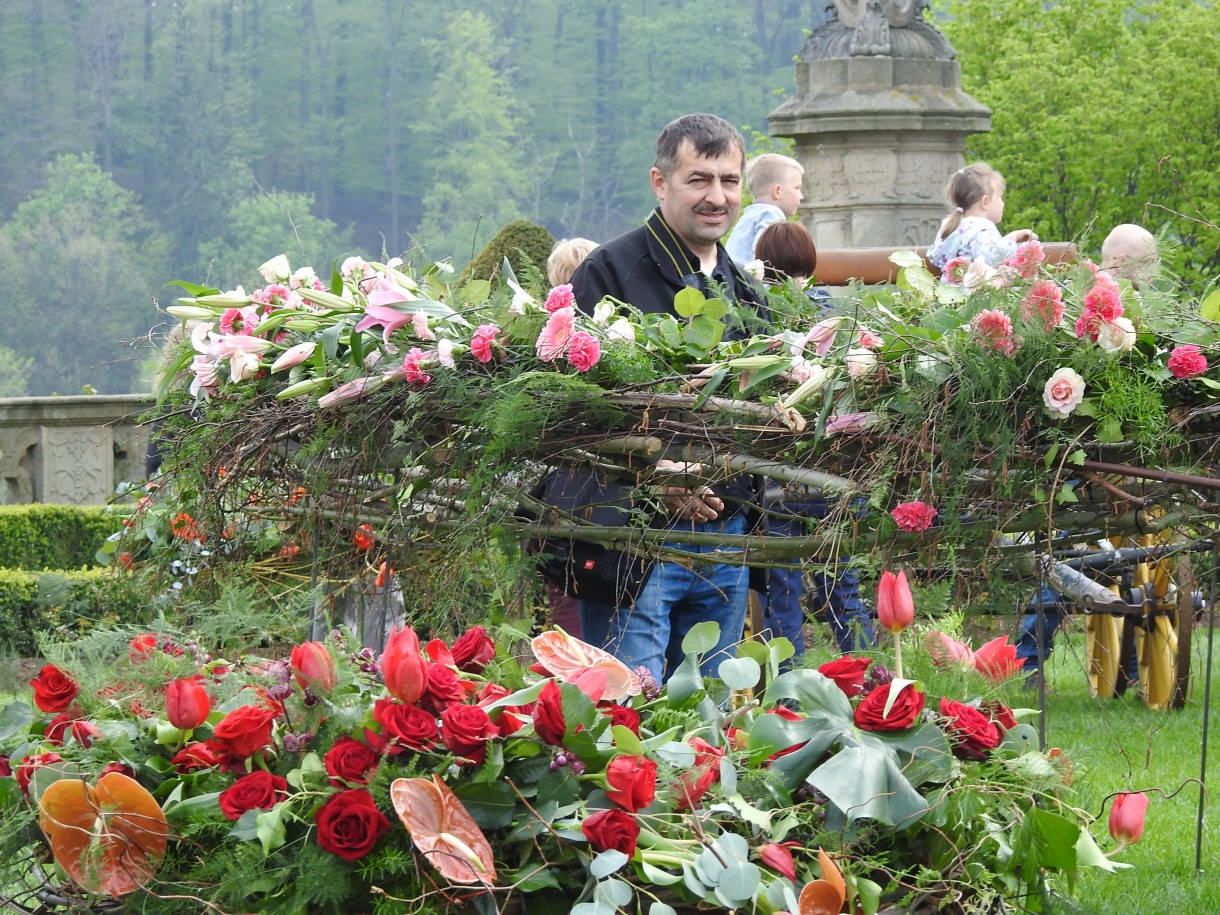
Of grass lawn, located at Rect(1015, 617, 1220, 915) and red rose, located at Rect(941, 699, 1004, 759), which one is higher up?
red rose, located at Rect(941, 699, 1004, 759)

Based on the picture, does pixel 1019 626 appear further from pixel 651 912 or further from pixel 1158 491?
pixel 651 912

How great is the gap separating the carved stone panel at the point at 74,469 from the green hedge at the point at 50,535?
3.10 feet

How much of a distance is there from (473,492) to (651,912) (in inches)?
61.6

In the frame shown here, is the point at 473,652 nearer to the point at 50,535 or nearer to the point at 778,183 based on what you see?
the point at 778,183

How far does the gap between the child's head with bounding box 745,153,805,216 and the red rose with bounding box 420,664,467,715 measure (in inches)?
203

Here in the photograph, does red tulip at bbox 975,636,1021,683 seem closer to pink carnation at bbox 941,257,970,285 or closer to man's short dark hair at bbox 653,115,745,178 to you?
pink carnation at bbox 941,257,970,285

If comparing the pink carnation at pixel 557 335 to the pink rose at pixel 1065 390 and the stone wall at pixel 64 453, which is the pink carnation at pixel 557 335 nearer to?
the pink rose at pixel 1065 390

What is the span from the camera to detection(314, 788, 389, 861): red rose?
1.88 meters

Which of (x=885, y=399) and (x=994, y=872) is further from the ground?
(x=885, y=399)

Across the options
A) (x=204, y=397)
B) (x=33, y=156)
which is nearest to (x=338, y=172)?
(x=33, y=156)

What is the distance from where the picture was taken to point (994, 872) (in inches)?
82.5

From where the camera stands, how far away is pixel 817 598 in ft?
15.0

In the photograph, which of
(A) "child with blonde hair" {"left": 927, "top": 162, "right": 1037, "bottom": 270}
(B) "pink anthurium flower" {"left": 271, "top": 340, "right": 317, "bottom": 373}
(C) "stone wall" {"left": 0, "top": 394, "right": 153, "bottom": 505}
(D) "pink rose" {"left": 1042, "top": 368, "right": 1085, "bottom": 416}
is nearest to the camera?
(D) "pink rose" {"left": 1042, "top": 368, "right": 1085, "bottom": 416}

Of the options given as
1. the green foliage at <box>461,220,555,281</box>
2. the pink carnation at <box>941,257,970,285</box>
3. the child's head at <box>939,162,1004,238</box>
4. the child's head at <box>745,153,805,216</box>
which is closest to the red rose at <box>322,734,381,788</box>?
the pink carnation at <box>941,257,970,285</box>
